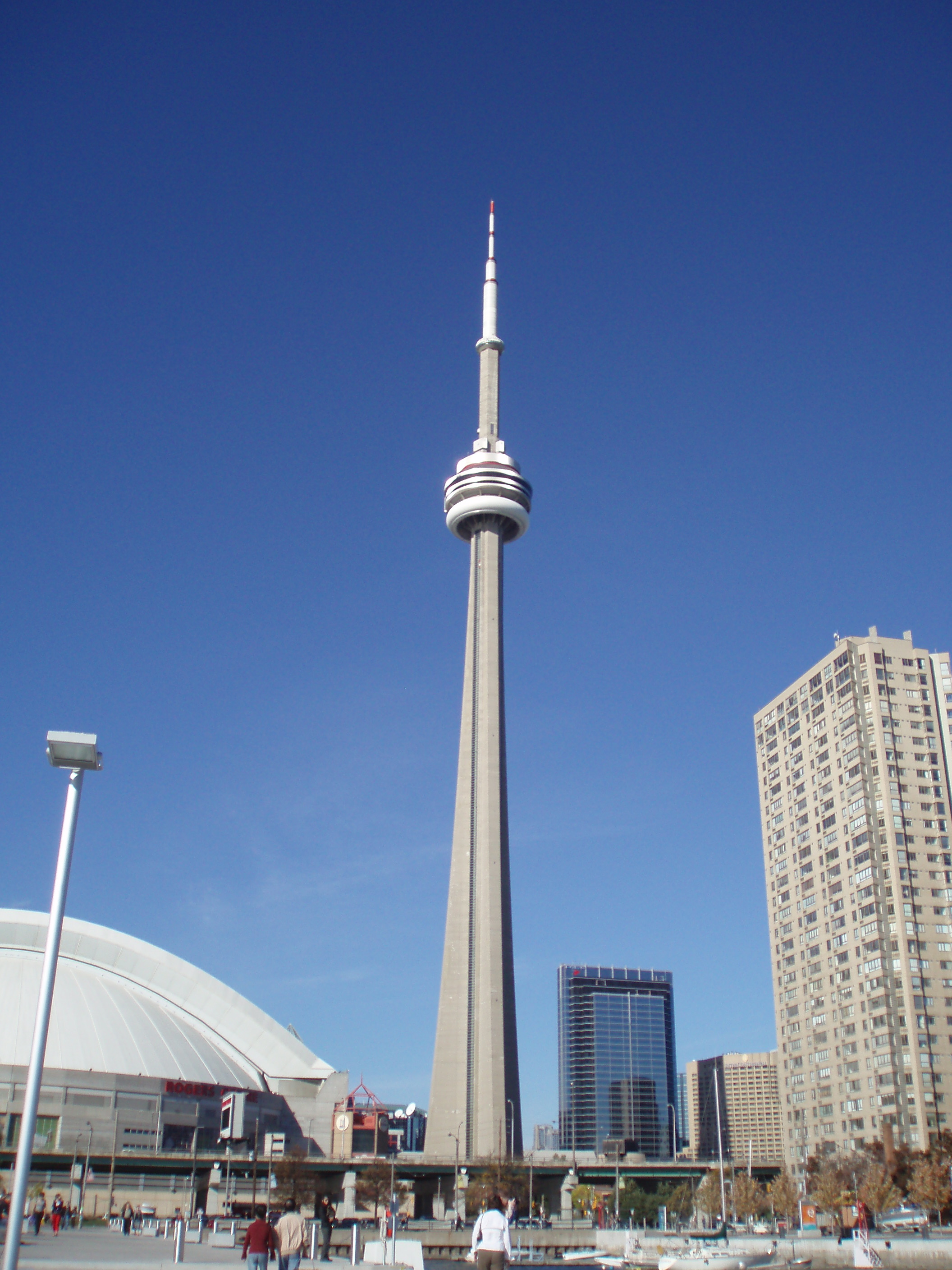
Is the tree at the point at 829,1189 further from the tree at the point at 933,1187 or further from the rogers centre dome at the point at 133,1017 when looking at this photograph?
the rogers centre dome at the point at 133,1017

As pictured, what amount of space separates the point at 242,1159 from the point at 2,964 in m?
28.2

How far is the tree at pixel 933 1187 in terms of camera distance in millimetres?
64812

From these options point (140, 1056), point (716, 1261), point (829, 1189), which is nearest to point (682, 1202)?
point (829, 1189)

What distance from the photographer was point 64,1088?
284ft

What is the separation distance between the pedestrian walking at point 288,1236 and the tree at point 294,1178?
224 ft

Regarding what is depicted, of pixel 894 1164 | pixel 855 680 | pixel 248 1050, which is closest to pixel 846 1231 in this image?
pixel 894 1164

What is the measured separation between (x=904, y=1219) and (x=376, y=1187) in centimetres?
4684

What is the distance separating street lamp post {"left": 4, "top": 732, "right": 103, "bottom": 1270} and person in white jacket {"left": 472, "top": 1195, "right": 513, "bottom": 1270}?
19.9 feet

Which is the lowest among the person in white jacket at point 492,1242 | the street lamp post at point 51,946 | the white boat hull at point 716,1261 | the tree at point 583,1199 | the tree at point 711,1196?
the tree at point 583,1199

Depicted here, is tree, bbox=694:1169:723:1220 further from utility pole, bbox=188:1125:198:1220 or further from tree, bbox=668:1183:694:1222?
utility pole, bbox=188:1125:198:1220

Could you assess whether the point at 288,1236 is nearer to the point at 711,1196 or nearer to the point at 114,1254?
the point at 114,1254

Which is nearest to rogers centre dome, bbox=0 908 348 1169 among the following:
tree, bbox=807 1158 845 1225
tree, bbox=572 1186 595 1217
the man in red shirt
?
tree, bbox=572 1186 595 1217

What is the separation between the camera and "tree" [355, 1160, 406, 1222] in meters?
97.8

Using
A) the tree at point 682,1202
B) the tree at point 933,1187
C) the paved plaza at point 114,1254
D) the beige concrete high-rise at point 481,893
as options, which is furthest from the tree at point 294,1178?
the paved plaza at point 114,1254
